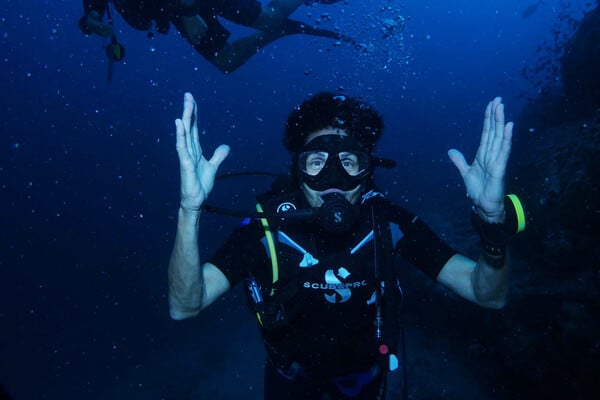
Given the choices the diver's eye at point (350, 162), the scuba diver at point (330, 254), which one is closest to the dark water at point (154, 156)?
the scuba diver at point (330, 254)

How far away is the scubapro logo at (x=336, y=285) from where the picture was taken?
274cm

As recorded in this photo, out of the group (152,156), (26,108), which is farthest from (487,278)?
(26,108)

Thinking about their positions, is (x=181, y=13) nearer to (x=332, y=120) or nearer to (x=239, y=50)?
(x=239, y=50)

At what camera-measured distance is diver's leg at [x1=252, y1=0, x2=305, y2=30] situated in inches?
288

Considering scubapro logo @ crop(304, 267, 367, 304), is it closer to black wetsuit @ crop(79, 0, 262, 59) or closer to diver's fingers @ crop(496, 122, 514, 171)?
diver's fingers @ crop(496, 122, 514, 171)

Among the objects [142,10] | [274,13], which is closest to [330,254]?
[142,10]

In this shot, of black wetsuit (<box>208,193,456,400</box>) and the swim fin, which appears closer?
black wetsuit (<box>208,193,456,400</box>)

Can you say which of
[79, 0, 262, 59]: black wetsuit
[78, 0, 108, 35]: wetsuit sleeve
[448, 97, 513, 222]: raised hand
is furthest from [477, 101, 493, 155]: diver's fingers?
[78, 0, 108, 35]: wetsuit sleeve

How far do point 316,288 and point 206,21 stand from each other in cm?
627

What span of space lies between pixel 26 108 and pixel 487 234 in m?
107

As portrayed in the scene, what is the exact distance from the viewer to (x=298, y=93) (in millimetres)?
131125

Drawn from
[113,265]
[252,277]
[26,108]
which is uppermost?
[26,108]

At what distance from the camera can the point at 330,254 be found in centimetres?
284

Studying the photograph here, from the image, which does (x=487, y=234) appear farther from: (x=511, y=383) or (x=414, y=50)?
(x=414, y=50)
